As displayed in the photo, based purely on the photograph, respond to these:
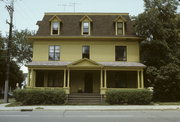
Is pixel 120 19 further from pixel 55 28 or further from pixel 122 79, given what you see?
pixel 55 28

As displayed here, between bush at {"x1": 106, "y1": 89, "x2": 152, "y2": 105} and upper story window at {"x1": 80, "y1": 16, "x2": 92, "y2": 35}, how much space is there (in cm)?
893

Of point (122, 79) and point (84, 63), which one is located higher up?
point (84, 63)

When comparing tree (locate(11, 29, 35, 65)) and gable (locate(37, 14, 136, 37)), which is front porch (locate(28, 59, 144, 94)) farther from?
tree (locate(11, 29, 35, 65))

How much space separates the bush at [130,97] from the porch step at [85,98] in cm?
219

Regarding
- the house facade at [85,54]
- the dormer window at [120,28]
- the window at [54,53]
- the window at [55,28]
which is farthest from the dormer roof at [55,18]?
the dormer window at [120,28]

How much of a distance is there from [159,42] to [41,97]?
14186mm

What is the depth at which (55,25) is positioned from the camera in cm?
2638

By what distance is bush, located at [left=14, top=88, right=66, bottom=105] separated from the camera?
2042cm

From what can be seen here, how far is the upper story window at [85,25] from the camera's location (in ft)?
86.0

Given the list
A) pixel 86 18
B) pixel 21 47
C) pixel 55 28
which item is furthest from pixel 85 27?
pixel 21 47

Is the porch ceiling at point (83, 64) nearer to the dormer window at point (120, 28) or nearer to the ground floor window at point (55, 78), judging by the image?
the ground floor window at point (55, 78)

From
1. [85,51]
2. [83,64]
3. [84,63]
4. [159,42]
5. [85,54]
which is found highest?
[159,42]

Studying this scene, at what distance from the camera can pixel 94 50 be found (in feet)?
83.8

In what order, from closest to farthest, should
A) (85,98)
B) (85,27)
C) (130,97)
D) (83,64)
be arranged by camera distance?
1. (130,97)
2. (85,98)
3. (83,64)
4. (85,27)
